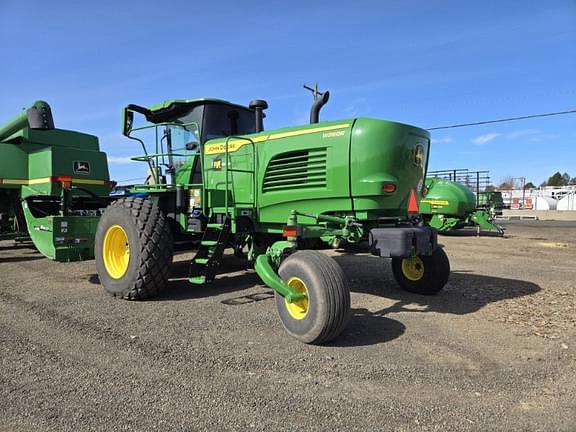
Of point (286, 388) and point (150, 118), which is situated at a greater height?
point (150, 118)

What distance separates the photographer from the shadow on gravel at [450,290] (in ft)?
17.9

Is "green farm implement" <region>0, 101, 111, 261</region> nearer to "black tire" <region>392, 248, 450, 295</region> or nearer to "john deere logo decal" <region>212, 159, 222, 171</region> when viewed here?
"john deere logo decal" <region>212, 159, 222, 171</region>

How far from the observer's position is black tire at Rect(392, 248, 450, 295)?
5.89m

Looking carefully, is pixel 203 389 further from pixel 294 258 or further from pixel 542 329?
pixel 542 329

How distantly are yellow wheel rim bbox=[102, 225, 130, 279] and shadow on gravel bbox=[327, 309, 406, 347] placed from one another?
3106mm

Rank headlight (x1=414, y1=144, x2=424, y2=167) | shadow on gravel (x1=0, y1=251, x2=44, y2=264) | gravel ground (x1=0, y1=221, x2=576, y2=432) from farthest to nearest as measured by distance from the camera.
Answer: shadow on gravel (x1=0, y1=251, x2=44, y2=264), headlight (x1=414, y1=144, x2=424, y2=167), gravel ground (x1=0, y1=221, x2=576, y2=432)

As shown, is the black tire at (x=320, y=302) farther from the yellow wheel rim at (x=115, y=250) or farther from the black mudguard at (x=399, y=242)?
the yellow wheel rim at (x=115, y=250)

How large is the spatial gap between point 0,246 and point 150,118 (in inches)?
270

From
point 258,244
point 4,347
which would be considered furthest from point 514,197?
point 4,347

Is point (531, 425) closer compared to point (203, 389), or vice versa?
point (531, 425)

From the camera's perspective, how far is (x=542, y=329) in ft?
15.0

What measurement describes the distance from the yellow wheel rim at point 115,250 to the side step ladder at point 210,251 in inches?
38.7

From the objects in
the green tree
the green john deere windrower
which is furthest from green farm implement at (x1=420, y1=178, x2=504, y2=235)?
the green tree

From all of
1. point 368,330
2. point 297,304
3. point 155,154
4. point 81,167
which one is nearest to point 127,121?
point 155,154
